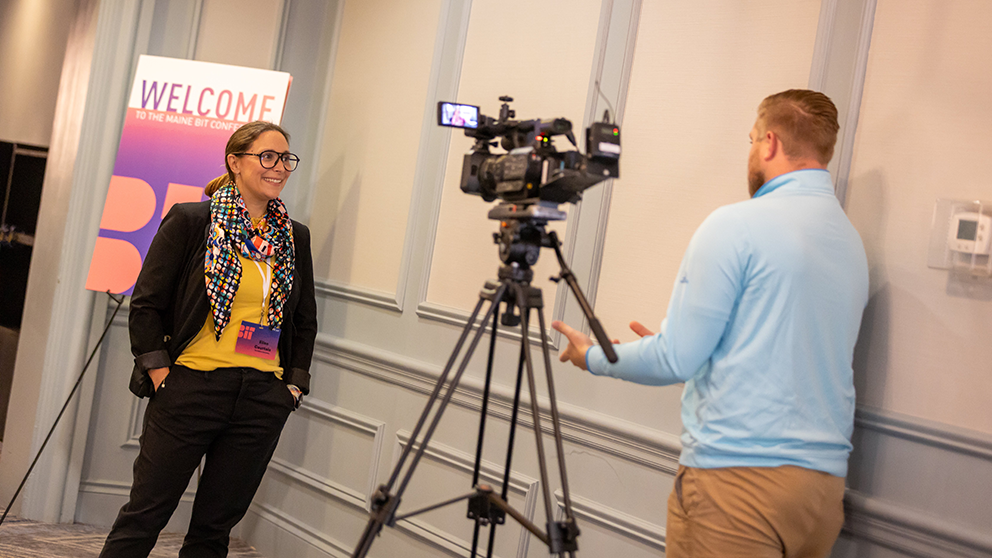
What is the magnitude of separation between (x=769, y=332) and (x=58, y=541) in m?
2.91

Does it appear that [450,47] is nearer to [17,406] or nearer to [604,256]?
[604,256]

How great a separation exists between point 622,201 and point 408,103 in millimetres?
1136

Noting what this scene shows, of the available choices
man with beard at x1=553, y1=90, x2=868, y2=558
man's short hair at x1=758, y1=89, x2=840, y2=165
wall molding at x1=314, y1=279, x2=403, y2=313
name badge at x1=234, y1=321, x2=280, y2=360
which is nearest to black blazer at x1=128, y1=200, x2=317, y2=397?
name badge at x1=234, y1=321, x2=280, y2=360

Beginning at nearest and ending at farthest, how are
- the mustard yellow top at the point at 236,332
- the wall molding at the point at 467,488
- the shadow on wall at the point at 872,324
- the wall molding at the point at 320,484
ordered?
the shadow on wall at the point at 872,324 < the mustard yellow top at the point at 236,332 < the wall molding at the point at 467,488 < the wall molding at the point at 320,484

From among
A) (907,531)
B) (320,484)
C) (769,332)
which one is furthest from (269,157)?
(907,531)

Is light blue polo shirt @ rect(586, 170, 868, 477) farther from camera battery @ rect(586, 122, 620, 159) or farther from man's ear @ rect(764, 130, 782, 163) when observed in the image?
camera battery @ rect(586, 122, 620, 159)

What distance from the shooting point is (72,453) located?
317 centimetres

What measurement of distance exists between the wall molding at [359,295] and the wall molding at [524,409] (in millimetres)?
179

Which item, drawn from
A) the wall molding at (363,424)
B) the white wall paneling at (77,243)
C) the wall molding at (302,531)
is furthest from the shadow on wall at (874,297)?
the white wall paneling at (77,243)

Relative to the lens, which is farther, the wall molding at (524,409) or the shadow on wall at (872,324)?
the wall molding at (524,409)

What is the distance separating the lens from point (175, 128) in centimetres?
300

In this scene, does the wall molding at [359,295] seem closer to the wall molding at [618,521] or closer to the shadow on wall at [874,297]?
the wall molding at [618,521]

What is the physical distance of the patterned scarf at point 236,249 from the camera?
87.5 inches

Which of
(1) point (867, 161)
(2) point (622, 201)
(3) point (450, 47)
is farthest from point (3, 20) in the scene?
(1) point (867, 161)
